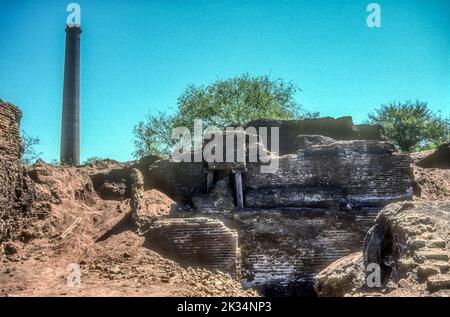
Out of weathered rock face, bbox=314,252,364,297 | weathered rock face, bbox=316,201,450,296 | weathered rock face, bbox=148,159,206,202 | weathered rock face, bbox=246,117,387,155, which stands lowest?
weathered rock face, bbox=314,252,364,297

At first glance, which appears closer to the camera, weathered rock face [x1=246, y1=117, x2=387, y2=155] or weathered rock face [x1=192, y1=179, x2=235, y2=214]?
weathered rock face [x1=192, y1=179, x2=235, y2=214]

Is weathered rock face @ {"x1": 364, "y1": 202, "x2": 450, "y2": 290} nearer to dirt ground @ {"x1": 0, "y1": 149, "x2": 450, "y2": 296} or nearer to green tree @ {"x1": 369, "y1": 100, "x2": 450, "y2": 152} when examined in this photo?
dirt ground @ {"x1": 0, "y1": 149, "x2": 450, "y2": 296}

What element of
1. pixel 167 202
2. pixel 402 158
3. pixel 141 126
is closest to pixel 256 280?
pixel 167 202

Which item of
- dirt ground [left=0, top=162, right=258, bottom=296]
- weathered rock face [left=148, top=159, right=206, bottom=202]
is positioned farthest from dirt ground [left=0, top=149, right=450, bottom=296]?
weathered rock face [left=148, top=159, right=206, bottom=202]

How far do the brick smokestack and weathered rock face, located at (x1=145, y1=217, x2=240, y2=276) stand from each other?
14.1m

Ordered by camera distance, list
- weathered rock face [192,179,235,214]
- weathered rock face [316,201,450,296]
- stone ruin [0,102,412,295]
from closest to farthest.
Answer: weathered rock face [316,201,450,296], stone ruin [0,102,412,295], weathered rock face [192,179,235,214]

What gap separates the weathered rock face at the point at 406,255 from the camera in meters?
4.52

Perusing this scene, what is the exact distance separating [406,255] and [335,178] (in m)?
5.57

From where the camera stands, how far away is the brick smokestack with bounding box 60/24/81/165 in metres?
20.9

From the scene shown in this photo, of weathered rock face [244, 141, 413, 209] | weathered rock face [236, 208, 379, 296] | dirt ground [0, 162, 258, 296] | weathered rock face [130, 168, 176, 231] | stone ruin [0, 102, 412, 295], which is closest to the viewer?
dirt ground [0, 162, 258, 296]

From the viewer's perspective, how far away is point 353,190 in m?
10.4

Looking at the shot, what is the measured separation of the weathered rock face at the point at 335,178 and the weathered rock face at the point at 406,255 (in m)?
3.25
